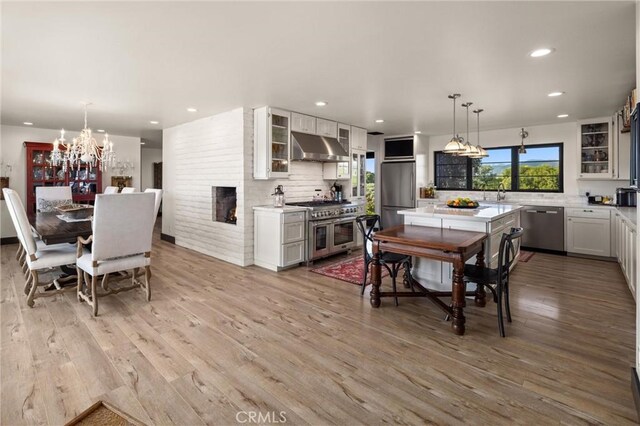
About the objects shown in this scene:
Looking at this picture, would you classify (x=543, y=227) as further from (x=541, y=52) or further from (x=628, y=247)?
(x=541, y=52)

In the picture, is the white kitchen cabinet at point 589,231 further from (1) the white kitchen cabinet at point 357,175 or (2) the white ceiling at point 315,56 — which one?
(1) the white kitchen cabinet at point 357,175

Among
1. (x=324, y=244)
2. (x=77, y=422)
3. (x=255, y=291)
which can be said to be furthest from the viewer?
(x=324, y=244)

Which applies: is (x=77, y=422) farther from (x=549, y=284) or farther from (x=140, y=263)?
(x=549, y=284)

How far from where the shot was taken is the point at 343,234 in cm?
596

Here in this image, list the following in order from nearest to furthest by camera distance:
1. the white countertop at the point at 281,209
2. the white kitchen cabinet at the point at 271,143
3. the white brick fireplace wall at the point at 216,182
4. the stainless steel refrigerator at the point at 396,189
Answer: the white countertop at the point at 281,209, the white kitchen cabinet at the point at 271,143, the white brick fireplace wall at the point at 216,182, the stainless steel refrigerator at the point at 396,189

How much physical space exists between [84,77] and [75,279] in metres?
2.50

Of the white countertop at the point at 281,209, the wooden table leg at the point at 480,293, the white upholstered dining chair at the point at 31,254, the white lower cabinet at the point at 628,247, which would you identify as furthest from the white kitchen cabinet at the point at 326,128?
the white lower cabinet at the point at 628,247

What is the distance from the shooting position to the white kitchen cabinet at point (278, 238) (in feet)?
16.1

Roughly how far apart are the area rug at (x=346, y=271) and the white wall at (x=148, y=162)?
27.2 ft

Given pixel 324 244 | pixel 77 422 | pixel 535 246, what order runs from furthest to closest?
pixel 535 246 < pixel 324 244 < pixel 77 422

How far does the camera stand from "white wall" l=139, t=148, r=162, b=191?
10.8 metres

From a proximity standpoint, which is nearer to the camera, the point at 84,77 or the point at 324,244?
the point at 84,77

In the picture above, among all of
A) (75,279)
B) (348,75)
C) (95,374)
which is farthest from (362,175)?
(95,374)

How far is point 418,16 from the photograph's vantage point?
2357 millimetres
